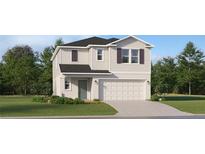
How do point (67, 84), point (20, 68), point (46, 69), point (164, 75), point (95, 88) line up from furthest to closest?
point (46, 69) < point (20, 68) < point (164, 75) < point (67, 84) < point (95, 88)

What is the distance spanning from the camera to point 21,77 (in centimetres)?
4172

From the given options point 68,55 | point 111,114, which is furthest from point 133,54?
point 111,114

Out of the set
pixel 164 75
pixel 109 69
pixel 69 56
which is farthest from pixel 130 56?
pixel 164 75

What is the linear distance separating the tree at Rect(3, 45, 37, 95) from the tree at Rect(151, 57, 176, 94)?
14863mm

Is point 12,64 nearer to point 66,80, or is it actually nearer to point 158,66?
point 66,80

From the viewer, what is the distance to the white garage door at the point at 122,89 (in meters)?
29.2

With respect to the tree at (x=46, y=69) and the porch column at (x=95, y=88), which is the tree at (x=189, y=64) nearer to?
the porch column at (x=95, y=88)

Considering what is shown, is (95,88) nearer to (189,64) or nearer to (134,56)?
(134,56)

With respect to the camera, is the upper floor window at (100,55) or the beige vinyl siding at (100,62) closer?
the beige vinyl siding at (100,62)

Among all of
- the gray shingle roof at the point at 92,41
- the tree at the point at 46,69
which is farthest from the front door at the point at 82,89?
the tree at the point at 46,69

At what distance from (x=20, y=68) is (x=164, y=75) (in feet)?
57.3

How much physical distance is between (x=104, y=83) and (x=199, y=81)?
15.1 meters

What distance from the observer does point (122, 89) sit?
2967 centimetres
